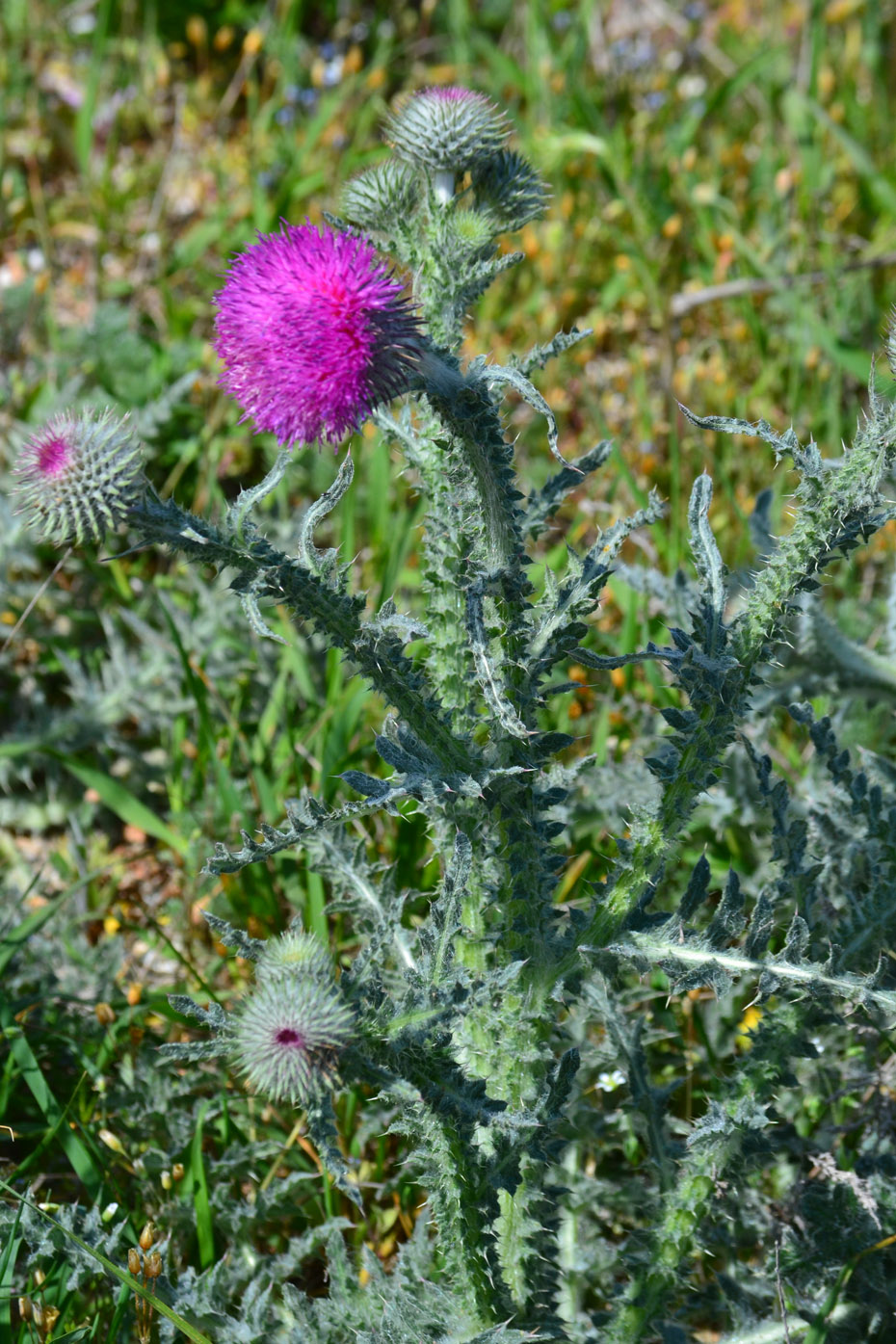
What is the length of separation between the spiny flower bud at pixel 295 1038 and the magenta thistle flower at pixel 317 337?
2.43 feet

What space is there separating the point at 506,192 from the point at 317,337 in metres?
0.70

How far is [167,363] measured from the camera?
4188 mm

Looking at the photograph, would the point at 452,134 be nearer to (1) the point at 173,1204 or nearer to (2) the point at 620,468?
(2) the point at 620,468

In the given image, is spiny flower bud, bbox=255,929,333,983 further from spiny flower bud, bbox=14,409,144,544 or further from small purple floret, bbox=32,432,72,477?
small purple floret, bbox=32,432,72,477

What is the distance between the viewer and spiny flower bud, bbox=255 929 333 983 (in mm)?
1676

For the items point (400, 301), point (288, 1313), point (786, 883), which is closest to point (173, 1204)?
point (288, 1313)

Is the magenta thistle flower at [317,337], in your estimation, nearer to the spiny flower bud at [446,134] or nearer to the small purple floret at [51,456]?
the small purple floret at [51,456]

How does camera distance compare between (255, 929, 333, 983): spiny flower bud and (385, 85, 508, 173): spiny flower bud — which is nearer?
(255, 929, 333, 983): spiny flower bud

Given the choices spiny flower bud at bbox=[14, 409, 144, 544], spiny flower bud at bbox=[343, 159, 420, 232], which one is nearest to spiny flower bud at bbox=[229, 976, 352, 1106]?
spiny flower bud at bbox=[14, 409, 144, 544]

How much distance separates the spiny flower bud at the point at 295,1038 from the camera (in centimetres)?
156

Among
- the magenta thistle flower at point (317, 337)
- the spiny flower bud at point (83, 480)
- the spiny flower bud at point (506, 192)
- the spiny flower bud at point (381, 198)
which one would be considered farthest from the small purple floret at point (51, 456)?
the spiny flower bud at point (506, 192)

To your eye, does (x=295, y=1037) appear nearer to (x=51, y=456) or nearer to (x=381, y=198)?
(x=51, y=456)

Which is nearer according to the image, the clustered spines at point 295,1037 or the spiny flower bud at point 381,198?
the clustered spines at point 295,1037

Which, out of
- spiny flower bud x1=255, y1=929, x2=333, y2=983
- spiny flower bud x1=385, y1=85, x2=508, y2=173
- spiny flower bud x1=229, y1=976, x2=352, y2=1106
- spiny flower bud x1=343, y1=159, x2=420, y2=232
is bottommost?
spiny flower bud x1=229, y1=976, x2=352, y2=1106
